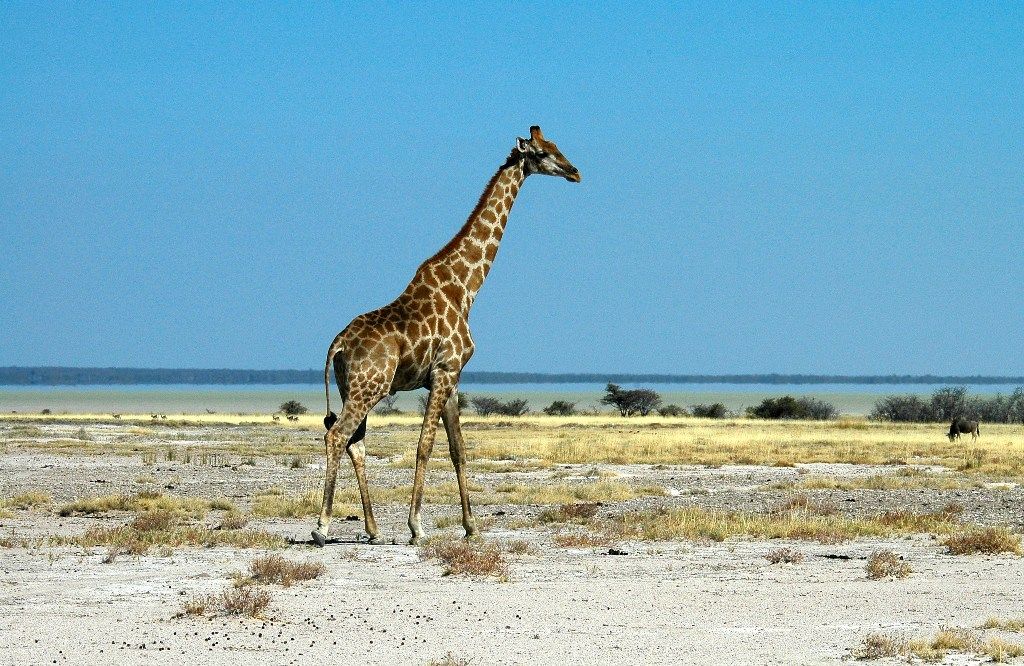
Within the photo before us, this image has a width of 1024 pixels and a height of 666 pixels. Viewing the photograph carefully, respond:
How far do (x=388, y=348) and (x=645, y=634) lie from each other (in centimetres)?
620

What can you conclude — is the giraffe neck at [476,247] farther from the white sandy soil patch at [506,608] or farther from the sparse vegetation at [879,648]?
the sparse vegetation at [879,648]

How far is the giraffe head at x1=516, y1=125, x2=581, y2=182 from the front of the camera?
18.4 metres

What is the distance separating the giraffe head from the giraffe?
12mm

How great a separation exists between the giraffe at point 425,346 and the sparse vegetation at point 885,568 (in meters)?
4.89

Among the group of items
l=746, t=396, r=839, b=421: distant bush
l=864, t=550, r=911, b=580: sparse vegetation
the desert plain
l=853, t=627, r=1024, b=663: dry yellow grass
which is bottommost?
the desert plain

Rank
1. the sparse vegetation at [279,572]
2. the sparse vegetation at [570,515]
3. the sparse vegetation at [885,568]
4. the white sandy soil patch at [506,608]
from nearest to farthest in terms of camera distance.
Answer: the white sandy soil patch at [506,608]
the sparse vegetation at [279,572]
the sparse vegetation at [885,568]
the sparse vegetation at [570,515]

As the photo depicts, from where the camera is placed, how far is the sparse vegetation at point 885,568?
15321mm

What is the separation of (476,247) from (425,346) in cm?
168

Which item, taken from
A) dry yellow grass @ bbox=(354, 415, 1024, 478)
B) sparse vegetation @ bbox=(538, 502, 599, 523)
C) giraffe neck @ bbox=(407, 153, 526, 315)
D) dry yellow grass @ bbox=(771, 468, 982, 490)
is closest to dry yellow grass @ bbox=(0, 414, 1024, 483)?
dry yellow grass @ bbox=(354, 415, 1024, 478)

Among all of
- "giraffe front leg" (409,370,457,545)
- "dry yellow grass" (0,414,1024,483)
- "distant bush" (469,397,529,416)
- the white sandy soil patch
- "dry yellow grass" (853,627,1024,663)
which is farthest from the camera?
"distant bush" (469,397,529,416)

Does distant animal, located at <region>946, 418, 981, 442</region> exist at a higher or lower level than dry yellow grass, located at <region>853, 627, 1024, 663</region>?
higher

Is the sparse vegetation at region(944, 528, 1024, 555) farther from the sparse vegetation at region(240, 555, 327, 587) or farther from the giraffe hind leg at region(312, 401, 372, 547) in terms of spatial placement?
the sparse vegetation at region(240, 555, 327, 587)

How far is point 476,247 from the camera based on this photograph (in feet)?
61.2

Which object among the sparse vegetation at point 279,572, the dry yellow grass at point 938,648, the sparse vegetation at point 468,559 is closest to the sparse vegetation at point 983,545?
the sparse vegetation at point 468,559
